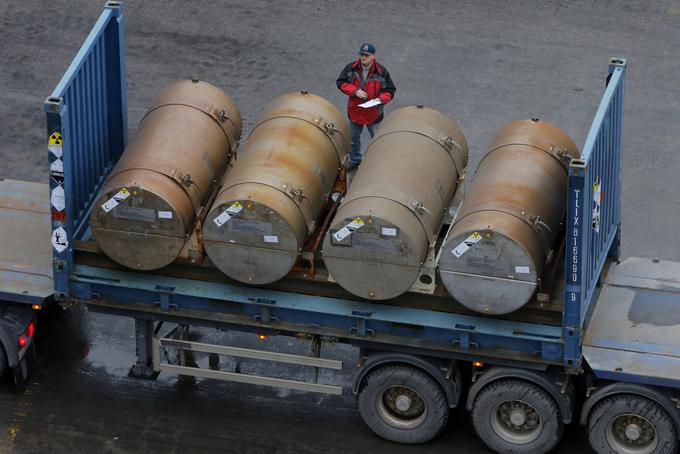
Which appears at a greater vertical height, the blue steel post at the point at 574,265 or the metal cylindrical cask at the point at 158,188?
the metal cylindrical cask at the point at 158,188

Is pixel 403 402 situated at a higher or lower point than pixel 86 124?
lower

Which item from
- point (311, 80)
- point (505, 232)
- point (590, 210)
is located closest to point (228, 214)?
point (505, 232)

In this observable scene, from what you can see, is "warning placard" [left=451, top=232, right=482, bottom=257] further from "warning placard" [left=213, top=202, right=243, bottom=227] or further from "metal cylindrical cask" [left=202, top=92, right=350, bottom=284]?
"warning placard" [left=213, top=202, right=243, bottom=227]

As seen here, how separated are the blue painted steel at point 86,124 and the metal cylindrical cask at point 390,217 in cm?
254

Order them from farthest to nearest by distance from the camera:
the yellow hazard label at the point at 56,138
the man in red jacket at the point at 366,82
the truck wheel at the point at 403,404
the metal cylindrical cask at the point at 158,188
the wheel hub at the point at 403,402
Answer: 1. the man in red jacket at the point at 366,82
2. the wheel hub at the point at 403,402
3. the truck wheel at the point at 403,404
4. the metal cylindrical cask at the point at 158,188
5. the yellow hazard label at the point at 56,138

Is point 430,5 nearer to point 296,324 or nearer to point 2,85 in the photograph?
point 2,85

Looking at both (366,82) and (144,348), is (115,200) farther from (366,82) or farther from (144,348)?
(366,82)

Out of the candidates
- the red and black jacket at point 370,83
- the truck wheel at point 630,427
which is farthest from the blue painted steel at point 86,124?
the truck wheel at point 630,427

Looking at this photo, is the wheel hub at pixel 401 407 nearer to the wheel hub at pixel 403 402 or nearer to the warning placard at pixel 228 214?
the wheel hub at pixel 403 402

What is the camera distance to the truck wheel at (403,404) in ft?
46.7

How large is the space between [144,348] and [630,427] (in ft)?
15.4

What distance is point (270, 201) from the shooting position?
13656mm

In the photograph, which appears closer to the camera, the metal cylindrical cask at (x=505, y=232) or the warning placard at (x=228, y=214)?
the metal cylindrical cask at (x=505, y=232)

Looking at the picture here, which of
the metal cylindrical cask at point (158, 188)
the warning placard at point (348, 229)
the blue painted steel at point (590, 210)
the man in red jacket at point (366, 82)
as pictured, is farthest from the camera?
the man in red jacket at point (366, 82)
